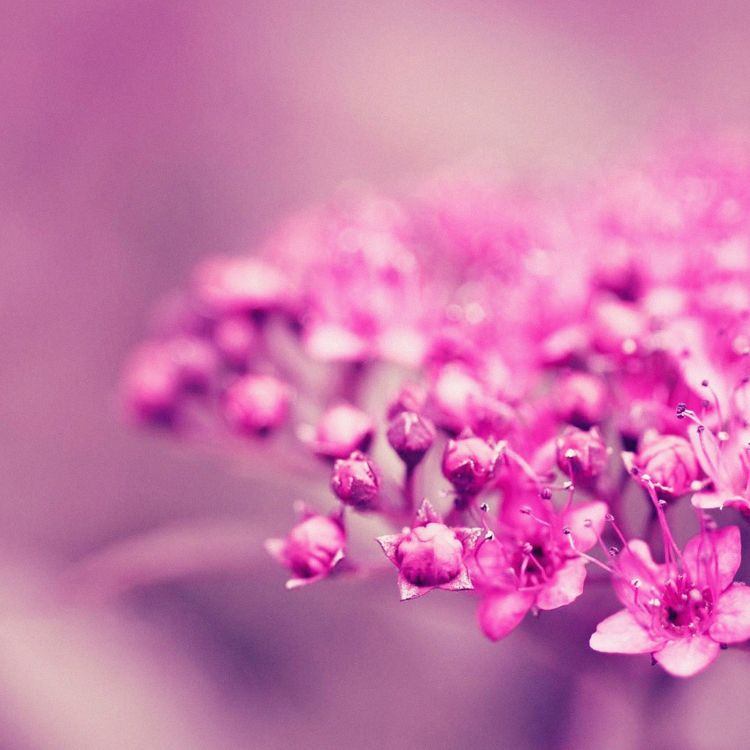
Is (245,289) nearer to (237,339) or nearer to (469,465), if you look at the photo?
(237,339)

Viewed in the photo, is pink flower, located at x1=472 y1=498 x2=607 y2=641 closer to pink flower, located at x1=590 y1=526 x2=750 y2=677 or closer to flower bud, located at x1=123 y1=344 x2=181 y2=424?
pink flower, located at x1=590 y1=526 x2=750 y2=677

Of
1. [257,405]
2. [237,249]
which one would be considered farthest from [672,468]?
[237,249]

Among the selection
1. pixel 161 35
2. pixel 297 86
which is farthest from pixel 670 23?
pixel 161 35

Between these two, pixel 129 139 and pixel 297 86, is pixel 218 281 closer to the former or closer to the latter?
Result: pixel 129 139

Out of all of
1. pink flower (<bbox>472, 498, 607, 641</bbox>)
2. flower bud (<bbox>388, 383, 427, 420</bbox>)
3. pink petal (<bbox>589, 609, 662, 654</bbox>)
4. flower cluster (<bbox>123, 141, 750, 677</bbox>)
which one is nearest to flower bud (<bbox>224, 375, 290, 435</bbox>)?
flower cluster (<bbox>123, 141, 750, 677</bbox>)

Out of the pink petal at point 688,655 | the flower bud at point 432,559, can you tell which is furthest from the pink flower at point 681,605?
the flower bud at point 432,559

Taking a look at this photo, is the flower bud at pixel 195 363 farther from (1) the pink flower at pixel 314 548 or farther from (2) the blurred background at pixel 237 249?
(1) the pink flower at pixel 314 548

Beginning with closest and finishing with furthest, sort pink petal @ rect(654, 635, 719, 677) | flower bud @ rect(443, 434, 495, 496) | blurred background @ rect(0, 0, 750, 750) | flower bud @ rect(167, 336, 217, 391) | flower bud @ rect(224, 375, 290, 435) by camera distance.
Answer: pink petal @ rect(654, 635, 719, 677)
flower bud @ rect(443, 434, 495, 496)
flower bud @ rect(224, 375, 290, 435)
flower bud @ rect(167, 336, 217, 391)
blurred background @ rect(0, 0, 750, 750)
